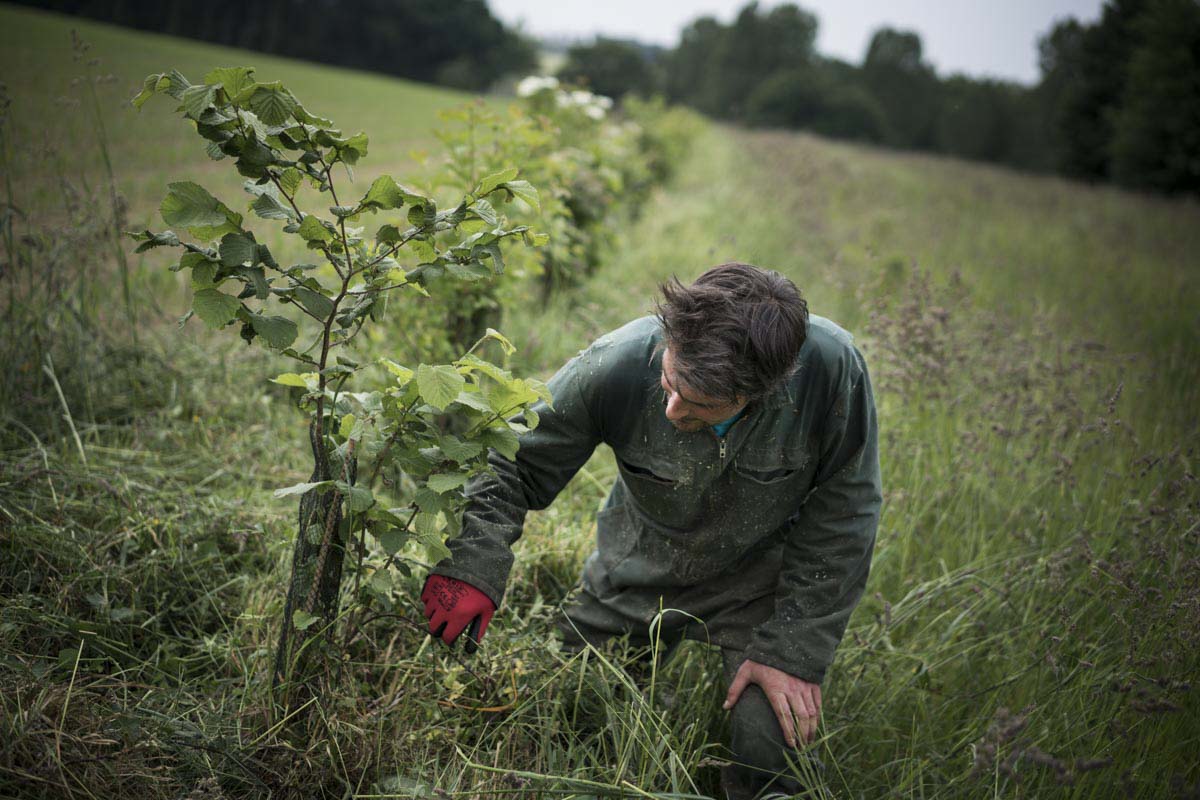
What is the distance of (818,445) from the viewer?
1907 millimetres

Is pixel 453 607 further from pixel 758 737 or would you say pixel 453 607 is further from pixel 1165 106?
pixel 1165 106

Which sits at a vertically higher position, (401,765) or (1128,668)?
(1128,668)

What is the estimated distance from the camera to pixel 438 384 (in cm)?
132

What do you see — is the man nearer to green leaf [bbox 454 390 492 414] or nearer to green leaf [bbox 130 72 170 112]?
green leaf [bbox 454 390 492 414]

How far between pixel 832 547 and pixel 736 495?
277mm

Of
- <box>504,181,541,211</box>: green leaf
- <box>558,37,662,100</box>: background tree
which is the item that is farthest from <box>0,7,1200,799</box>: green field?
<box>558,37,662,100</box>: background tree

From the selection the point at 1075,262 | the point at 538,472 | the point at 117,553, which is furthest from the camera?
the point at 1075,262

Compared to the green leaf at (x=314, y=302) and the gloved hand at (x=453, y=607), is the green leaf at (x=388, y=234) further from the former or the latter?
the gloved hand at (x=453, y=607)

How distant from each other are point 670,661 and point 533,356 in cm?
196

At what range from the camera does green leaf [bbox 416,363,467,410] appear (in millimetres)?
1315

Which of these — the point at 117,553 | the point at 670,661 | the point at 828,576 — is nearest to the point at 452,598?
the point at 670,661

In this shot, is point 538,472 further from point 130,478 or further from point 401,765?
point 130,478

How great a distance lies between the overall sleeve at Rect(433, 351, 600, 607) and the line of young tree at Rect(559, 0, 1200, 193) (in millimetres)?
3970

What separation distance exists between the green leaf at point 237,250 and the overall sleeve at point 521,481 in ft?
2.26
